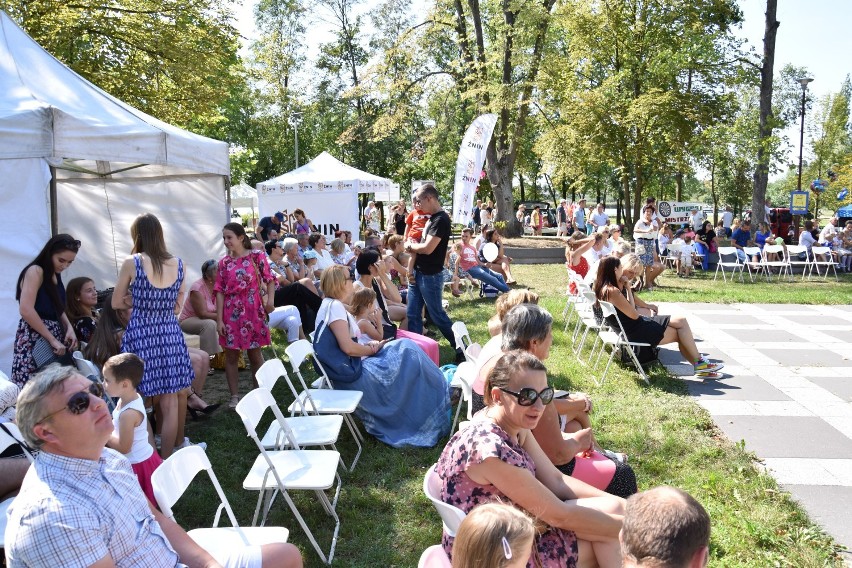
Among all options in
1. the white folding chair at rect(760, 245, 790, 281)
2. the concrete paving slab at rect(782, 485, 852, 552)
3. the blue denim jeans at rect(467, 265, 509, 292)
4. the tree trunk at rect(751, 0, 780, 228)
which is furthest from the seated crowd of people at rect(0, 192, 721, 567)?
the tree trunk at rect(751, 0, 780, 228)

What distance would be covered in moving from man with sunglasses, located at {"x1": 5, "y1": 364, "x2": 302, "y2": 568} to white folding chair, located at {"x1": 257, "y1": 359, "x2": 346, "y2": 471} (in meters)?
1.52

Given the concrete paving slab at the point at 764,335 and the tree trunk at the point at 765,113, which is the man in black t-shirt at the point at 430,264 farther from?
the tree trunk at the point at 765,113

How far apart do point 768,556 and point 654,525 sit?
205 cm

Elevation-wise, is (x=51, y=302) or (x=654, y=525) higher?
(x=51, y=302)

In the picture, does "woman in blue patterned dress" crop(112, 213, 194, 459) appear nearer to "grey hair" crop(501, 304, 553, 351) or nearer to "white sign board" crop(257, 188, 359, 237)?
"grey hair" crop(501, 304, 553, 351)

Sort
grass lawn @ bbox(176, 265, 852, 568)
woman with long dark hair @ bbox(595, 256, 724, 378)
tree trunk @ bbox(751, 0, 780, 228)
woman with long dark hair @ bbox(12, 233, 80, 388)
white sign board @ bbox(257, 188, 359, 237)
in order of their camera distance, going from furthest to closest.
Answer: white sign board @ bbox(257, 188, 359, 237)
tree trunk @ bbox(751, 0, 780, 228)
woman with long dark hair @ bbox(595, 256, 724, 378)
woman with long dark hair @ bbox(12, 233, 80, 388)
grass lawn @ bbox(176, 265, 852, 568)

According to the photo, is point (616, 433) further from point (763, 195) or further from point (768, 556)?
point (763, 195)

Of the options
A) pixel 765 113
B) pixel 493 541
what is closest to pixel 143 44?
pixel 493 541

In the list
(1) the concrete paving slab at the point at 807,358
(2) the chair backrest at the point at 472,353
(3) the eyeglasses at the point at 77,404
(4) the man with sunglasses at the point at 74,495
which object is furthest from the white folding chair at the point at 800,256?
(3) the eyeglasses at the point at 77,404

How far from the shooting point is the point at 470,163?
11031 mm

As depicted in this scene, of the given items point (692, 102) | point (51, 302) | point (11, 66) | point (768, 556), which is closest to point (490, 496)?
point (768, 556)

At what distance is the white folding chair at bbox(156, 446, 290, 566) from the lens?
8.25ft

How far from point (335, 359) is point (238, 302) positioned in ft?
3.61

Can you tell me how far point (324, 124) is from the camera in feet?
118
